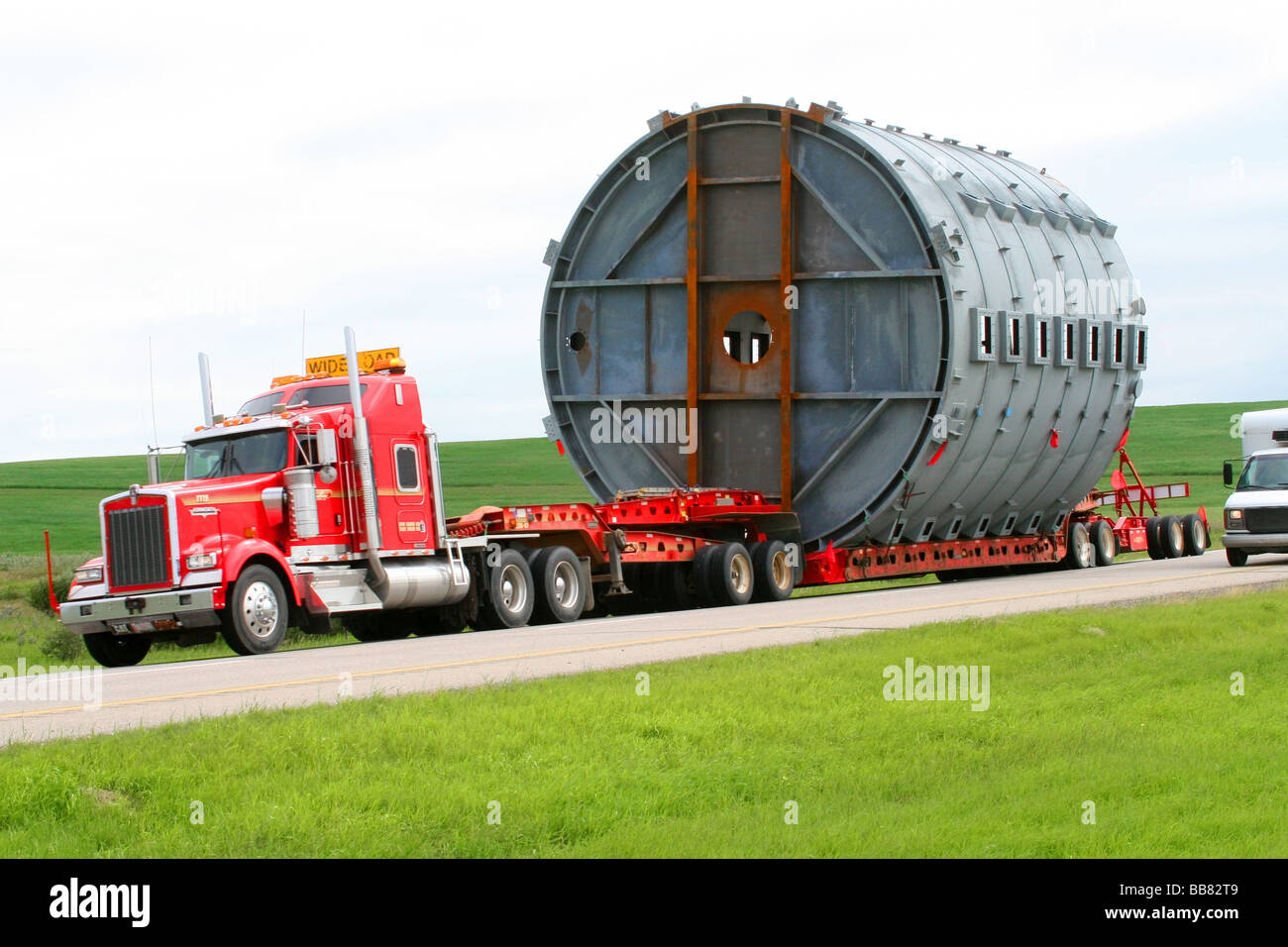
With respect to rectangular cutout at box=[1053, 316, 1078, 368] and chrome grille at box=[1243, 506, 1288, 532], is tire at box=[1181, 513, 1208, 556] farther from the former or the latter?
rectangular cutout at box=[1053, 316, 1078, 368]

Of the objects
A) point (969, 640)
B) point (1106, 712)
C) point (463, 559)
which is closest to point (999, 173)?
point (463, 559)

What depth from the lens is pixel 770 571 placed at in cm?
2222

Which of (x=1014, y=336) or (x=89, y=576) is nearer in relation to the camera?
(x=89, y=576)

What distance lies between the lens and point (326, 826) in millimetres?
7293

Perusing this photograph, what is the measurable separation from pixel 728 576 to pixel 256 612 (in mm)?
7179

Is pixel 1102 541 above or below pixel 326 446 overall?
below

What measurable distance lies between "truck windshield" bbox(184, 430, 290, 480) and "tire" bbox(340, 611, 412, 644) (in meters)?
2.72

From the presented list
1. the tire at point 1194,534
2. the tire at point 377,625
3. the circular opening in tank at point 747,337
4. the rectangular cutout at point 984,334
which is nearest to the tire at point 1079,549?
the tire at point 1194,534

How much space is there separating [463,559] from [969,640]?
7514 mm

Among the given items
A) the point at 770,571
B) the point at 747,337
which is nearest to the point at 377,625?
the point at 770,571

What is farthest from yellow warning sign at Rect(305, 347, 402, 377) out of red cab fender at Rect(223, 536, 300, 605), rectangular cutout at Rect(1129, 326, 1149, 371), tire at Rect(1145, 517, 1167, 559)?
tire at Rect(1145, 517, 1167, 559)

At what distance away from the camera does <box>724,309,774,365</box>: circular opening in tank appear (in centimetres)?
2369

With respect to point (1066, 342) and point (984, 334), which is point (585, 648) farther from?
point (1066, 342)

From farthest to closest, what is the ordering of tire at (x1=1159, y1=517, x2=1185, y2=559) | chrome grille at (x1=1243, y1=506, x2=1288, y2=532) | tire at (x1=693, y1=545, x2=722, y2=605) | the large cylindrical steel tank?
1. tire at (x1=1159, y1=517, x2=1185, y2=559)
2. chrome grille at (x1=1243, y1=506, x2=1288, y2=532)
3. the large cylindrical steel tank
4. tire at (x1=693, y1=545, x2=722, y2=605)
